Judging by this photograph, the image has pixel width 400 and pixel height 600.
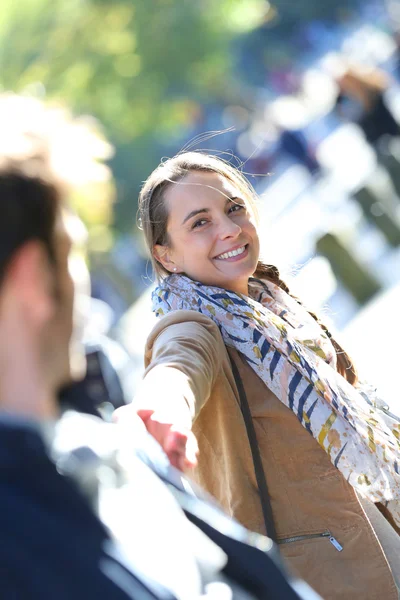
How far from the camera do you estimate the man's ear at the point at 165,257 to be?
109 inches

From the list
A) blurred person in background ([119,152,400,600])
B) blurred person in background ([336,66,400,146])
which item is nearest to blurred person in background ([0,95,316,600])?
blurred person in background ([119,152,400,600])

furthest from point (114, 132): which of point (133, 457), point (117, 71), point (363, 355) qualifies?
point (133, 457)

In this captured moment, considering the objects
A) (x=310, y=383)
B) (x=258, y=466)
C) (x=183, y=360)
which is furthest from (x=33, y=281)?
(x=310, y=383)

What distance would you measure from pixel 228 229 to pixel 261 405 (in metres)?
0.51

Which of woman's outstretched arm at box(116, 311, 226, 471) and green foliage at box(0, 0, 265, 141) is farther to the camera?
green foliage at box(0, 0, 265, 141)

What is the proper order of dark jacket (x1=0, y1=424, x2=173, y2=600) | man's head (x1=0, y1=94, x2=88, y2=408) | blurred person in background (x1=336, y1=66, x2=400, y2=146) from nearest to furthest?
1. dark jacket (x1=0, y1=424, x2=173, y2=600)
2. man's head (x1=0, y1=94, x2=88, y2=408)
3. blurred person in background (x1=336, y1=66, x2=400, y2=146)

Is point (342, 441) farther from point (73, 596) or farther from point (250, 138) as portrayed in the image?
point (250, 138)

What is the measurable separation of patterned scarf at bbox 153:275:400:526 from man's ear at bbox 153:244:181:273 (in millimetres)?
40

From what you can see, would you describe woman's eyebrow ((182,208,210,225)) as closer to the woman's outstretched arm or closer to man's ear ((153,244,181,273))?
man's ear ((153,244,181,273))

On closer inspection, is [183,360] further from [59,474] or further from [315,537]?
[59,474]

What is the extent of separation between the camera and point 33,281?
3.99 ft

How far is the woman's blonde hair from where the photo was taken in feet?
9.22

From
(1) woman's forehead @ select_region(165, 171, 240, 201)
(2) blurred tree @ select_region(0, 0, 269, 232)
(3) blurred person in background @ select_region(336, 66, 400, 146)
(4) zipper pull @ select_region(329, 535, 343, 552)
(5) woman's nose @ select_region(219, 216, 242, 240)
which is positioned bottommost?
(4) zipper pull @ select_region(329, 535, 343, 552)

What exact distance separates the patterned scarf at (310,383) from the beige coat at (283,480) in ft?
0.13
